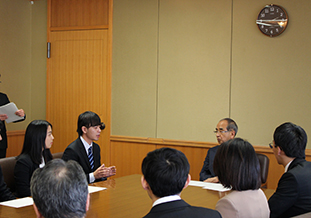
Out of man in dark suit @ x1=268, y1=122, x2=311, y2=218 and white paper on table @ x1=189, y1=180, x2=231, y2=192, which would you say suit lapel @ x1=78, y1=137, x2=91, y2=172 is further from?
man in dark suit @ x1=268, y1=122, x2=311, y2=218

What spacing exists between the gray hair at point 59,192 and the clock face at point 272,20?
415 centimetres

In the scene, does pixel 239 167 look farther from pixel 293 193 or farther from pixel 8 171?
pixel 8 171

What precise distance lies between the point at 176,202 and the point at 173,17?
417 cm

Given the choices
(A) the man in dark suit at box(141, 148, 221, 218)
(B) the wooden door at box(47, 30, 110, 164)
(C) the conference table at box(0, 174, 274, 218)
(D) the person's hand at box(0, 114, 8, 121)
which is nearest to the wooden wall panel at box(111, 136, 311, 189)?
(B) the wooden door at box(47, 30, 110, 164)

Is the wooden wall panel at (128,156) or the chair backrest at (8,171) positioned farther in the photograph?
the wooden wall panel at (128,156)

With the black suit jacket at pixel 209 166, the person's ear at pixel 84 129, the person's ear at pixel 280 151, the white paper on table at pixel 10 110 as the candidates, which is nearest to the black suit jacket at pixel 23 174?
the person's ear at pixel 84 129

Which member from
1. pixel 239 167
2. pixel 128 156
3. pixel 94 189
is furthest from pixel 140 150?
pixel 239 167

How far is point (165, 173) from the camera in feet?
5.25

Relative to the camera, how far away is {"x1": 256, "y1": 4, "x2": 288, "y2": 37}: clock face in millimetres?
4664

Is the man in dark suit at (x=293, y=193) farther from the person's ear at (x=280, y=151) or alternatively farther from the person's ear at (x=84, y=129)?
the person's ear at (x=84, y=129)

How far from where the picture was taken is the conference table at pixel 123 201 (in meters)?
2.35

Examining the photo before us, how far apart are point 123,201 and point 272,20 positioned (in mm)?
3338

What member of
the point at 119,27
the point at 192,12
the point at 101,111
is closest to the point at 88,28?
the point at 119,27

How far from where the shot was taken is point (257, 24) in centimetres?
481
